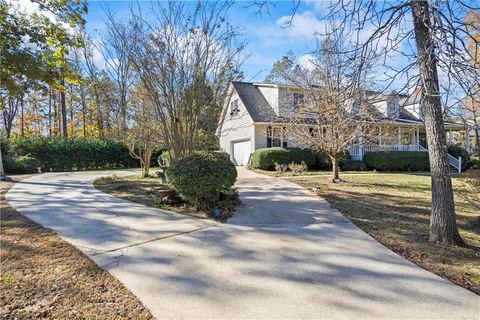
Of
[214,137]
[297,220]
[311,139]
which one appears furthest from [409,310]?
[311,139]

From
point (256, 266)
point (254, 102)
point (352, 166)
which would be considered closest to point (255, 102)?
point (254, 102)

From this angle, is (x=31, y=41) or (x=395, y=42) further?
(x=31, y=41)

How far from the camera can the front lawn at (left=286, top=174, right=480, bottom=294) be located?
4.21 m

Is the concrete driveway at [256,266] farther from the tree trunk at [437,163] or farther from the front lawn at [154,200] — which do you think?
the tree trunk at [437,163]

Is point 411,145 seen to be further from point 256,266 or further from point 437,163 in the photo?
point 256,266

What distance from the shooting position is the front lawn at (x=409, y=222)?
166 inches

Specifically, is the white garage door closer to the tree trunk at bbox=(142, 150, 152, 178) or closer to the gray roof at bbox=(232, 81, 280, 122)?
the gray roof at bbox=(232, 81, 280, 122)

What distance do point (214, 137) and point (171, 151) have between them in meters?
1.48

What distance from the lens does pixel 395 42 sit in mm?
5152

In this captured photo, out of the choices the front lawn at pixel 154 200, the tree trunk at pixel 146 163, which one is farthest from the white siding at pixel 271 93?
the front lawn at pixel 154 200

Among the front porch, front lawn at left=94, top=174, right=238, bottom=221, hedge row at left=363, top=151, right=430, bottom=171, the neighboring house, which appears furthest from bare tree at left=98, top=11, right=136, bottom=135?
hedge row at left=363, top=151, right=430, bottom=171

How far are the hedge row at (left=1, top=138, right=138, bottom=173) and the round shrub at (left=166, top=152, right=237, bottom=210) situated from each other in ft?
46.9

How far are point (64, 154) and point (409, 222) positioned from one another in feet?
68.1

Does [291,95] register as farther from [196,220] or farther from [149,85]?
[196,220]
